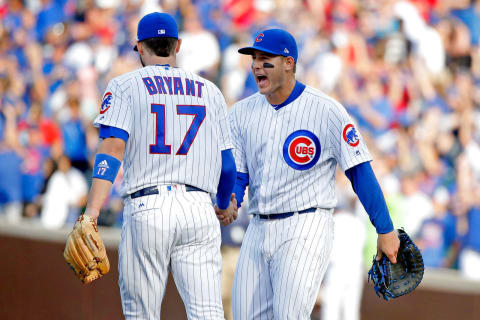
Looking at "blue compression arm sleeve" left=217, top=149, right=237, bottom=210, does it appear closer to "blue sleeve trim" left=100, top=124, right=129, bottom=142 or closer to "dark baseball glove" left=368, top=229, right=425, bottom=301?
"blue sleeve trim" left=100, top=124, right=129, bottom=142

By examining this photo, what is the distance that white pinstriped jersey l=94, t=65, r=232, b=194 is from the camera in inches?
151

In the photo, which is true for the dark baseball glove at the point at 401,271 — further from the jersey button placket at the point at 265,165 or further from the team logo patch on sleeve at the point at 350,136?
the jersey button placket at the point at 265,165

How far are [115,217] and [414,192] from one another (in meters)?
3.03

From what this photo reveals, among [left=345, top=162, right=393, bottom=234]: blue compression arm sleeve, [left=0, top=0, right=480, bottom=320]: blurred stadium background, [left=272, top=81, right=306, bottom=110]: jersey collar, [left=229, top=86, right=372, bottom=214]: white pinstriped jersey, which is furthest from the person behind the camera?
[left=0, top=0, right=480, bottom=320]: blurred stadium background

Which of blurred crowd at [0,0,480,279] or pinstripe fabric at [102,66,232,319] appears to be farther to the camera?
blurred crowd at [0,0,480,279]

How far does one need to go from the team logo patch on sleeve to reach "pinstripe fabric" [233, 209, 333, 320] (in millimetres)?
405

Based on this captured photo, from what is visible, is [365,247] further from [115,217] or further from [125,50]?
[125,50]

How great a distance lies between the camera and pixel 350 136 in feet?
14.0

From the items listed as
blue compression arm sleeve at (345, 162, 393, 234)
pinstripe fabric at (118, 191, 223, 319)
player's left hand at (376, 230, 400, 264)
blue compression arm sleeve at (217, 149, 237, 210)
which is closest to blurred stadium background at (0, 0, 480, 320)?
player's left hand at (376, 230, 400, 264)

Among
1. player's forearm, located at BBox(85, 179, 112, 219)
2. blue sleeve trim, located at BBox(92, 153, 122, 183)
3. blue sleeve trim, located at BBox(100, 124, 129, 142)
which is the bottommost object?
player's forearm, located at BBox(85, 179, 112, 219)

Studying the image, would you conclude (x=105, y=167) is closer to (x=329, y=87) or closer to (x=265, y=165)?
(x=265, y=165)

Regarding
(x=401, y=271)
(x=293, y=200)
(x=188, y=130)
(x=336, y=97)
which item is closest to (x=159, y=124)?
(x=188, y=130)

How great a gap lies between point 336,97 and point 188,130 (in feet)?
15.8

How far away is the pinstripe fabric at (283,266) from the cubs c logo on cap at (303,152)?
0.27 m
